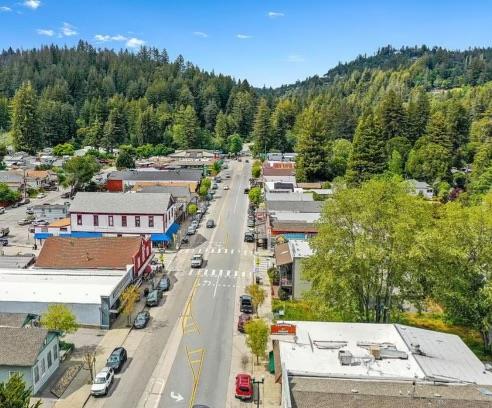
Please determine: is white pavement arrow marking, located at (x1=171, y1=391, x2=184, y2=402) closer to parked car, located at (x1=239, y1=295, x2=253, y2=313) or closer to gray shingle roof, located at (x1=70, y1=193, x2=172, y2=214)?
parked car, located at (x1=239, y1=295, x2=253, y2=313)

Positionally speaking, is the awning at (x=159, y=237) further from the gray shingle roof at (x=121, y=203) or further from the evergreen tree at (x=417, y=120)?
the evergreen tree at (x=417, y=120)

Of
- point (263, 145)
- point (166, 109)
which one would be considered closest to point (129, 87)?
point (166, 109)

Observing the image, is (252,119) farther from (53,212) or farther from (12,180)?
(53,212)

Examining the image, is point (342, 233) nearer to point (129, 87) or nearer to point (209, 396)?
point (209, 396)

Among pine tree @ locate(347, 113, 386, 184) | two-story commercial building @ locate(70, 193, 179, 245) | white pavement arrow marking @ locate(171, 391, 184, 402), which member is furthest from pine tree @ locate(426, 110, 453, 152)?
white pavement arrow marking @ locate(171, 391, 184, 402)

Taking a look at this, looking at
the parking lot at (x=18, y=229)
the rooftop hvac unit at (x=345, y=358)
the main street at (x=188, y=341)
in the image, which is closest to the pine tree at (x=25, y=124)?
the parking lot at (x=18, y=229)

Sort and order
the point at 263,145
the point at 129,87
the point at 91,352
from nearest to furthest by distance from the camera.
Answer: the point at 91,352 < the point at 263,145 < the point at 129,87
